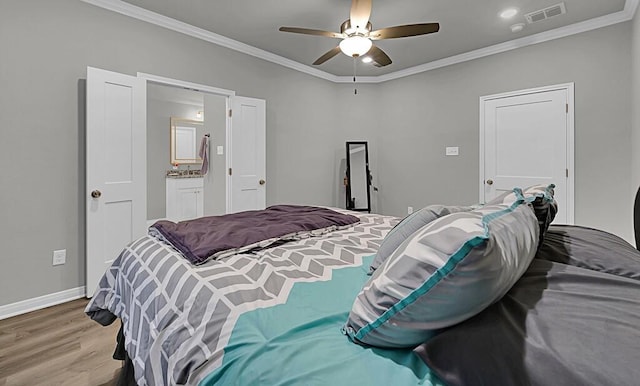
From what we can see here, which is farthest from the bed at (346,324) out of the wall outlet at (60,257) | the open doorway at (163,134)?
the open doorway at (163,134)

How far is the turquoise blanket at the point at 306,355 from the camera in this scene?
65 centimetres

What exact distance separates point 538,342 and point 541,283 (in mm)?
297

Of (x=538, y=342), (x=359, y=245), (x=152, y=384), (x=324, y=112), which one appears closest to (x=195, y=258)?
(x=152, y=384)

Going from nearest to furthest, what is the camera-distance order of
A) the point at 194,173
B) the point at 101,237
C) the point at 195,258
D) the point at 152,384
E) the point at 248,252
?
the point at 152,384
the point at 195,258
the point at 248,252
the point at 101,237
the point at 194,173

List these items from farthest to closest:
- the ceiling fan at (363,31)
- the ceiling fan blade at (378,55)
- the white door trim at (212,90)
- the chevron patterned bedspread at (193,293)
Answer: the white door trim at (212,90) → the ceiling fan blade at (378,55) → the ceiling fan at (363,31) → the chevron patterned bedspread at (193,293)

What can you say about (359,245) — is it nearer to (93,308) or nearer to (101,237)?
(93,308)

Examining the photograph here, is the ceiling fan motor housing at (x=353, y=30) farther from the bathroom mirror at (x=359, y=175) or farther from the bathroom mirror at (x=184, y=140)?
the bathroom mirror at (x=184, y=140)

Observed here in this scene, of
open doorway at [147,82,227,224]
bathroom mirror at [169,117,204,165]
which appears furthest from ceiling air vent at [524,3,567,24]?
bathroom mirror at [169,117,204,165]

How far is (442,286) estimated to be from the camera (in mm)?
590

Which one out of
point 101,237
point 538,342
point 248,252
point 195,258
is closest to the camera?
point 538,342

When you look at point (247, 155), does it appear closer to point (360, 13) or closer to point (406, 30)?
point (360, 13)

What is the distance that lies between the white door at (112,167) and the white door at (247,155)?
1.09m

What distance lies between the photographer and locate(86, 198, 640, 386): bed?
1.86ft

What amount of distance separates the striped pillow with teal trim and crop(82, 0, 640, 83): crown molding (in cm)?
366
